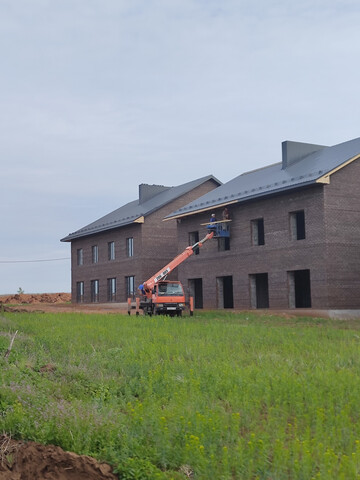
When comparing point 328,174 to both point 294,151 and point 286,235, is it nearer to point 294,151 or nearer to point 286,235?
point 286,235

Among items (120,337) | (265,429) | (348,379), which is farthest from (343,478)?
(120,337)

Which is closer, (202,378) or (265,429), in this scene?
(265,429)

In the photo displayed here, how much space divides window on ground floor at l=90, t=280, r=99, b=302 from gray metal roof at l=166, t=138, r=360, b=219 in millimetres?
12102

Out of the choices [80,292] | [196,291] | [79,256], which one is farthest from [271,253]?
[79,256]

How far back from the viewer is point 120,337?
53.3 ft

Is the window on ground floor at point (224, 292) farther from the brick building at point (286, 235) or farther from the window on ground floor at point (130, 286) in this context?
the window on ground floor at point (130, 286)

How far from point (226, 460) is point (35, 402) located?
3247 millimetres

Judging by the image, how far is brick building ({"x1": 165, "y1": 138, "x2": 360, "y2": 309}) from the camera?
1115 inches

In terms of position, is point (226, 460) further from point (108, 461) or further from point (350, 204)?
point (350, 204)

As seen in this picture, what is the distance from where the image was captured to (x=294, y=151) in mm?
35219

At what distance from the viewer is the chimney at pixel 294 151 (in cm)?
3481


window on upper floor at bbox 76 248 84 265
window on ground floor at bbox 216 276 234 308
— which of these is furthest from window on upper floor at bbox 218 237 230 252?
window on upper floor at bbox 76 248 84 265

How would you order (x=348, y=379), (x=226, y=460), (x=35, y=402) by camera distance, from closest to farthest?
(x=226, y=460) < (x=35, y=402) < (x=348, y=379)

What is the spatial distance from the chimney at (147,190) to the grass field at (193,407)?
34965 millimetres
